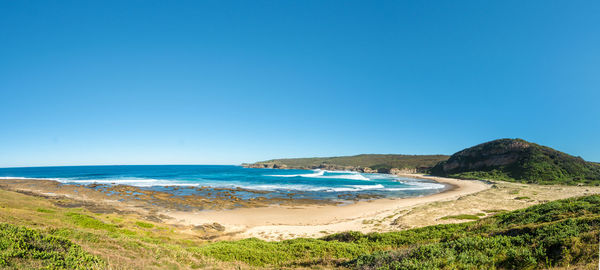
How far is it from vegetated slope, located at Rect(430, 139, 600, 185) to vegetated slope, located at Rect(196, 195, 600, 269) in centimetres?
6251

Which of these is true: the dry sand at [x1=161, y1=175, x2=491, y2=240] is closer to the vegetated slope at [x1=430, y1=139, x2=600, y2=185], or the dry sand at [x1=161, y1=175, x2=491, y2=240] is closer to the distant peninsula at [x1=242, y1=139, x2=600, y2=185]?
the distant peninsula at [x1=242, y1=139, x2=600, y2=185]

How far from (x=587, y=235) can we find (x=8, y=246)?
50.1 ft

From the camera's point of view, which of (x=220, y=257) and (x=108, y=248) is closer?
(x=108, y=248)

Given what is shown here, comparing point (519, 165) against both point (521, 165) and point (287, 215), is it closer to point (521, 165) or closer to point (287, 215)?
point (521, 165)

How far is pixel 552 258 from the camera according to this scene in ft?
20.3

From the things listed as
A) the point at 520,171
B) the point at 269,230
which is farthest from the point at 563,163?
the point at 269,230

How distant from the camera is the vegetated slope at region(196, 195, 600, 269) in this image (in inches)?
244

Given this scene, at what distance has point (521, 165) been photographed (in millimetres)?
70125

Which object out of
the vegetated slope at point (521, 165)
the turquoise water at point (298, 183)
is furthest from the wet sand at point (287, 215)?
the vegetated slope at point (521, 165)

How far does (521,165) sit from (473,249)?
86.9 metres

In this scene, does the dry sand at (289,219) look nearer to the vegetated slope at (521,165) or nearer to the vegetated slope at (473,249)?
the vegetated slope at (473,249)

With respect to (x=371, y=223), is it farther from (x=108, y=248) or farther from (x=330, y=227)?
(x=108, y=248)

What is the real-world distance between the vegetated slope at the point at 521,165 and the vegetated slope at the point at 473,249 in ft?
205

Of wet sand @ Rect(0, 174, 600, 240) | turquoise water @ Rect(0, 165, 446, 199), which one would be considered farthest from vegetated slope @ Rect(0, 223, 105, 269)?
turquoise water @ Rect(0, 165, 446, 199)
